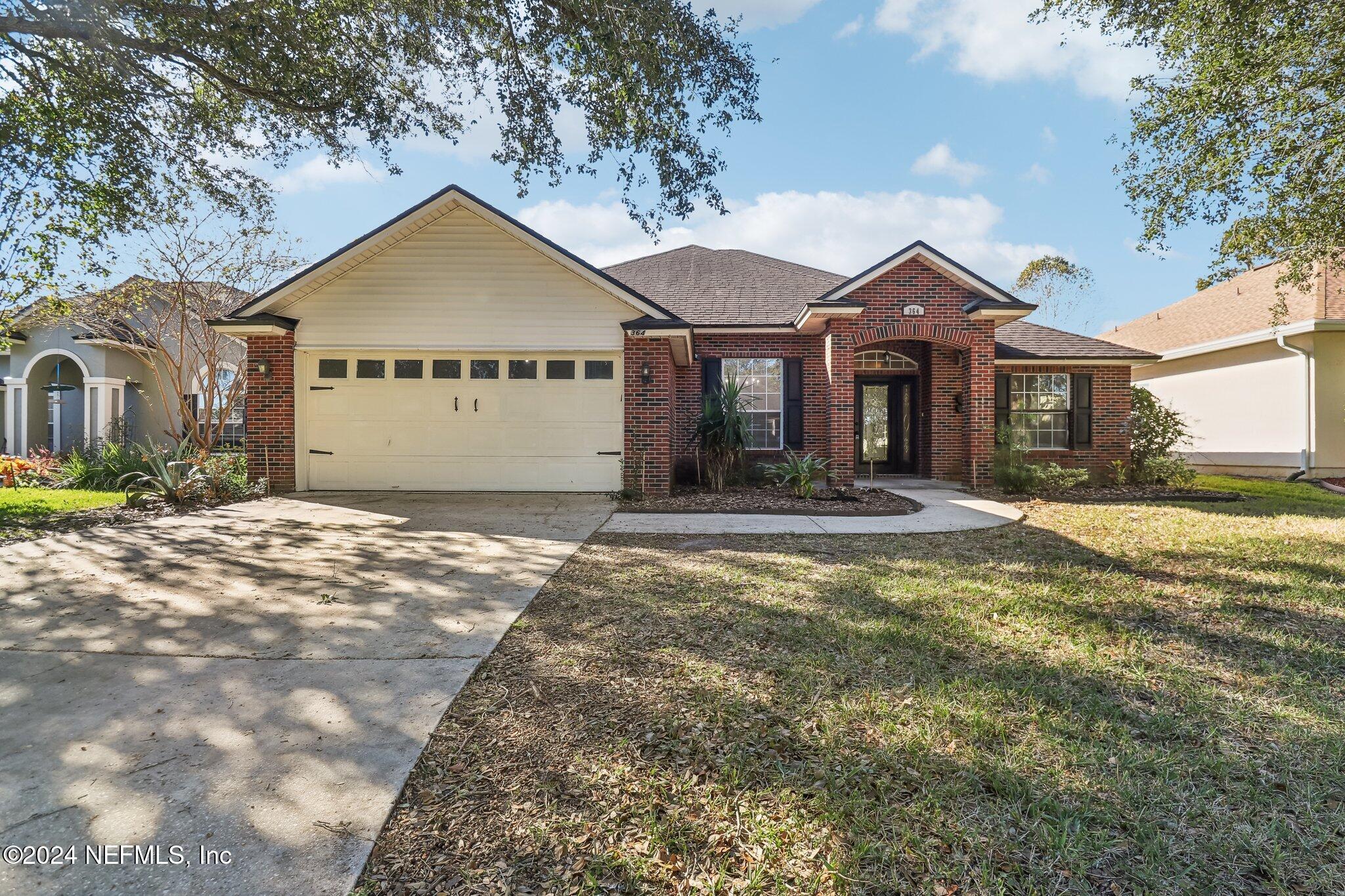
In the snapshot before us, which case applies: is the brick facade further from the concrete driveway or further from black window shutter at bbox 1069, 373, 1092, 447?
the concrete driveway

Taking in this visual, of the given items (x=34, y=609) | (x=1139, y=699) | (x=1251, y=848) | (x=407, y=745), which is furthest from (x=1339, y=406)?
(x=34, y=609)

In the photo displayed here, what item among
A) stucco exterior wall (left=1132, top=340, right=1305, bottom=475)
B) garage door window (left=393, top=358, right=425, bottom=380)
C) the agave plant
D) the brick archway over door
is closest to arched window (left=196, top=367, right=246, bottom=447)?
the agave plant

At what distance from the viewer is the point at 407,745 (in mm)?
2299

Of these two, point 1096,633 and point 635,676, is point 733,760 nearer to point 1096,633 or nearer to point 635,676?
point 635,676

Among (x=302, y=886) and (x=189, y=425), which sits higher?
(x=189, y=425)

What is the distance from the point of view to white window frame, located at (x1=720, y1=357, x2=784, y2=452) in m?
11.7

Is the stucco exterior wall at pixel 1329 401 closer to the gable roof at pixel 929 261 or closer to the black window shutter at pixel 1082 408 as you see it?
the black window shutter at pixel 1082 408

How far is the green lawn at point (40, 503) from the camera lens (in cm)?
700

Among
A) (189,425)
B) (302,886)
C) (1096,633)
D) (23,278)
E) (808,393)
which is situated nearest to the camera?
(302,886)

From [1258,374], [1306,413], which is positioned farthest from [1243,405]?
[1306,413]

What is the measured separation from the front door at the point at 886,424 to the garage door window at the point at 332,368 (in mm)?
10447

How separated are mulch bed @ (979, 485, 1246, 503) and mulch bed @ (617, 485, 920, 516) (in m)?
2.37

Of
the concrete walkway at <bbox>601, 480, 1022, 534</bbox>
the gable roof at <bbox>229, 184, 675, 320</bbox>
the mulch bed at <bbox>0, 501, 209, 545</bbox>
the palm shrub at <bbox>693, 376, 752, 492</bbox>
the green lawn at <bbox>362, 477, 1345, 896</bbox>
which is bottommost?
the green lawn at <bbox>362, 477, 1345, 896</bbox>

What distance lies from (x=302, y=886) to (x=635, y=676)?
157 cm
